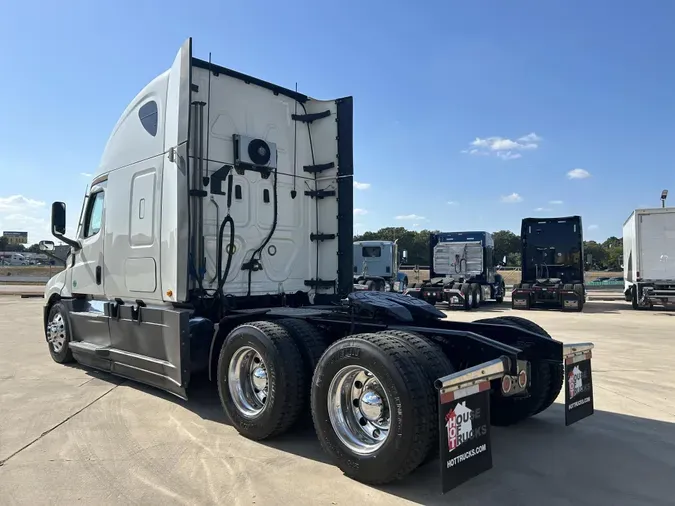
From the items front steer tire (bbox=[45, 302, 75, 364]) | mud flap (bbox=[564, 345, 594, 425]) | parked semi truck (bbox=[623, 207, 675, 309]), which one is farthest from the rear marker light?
parked semi truck (bbox=[623, 207, 675, 309])

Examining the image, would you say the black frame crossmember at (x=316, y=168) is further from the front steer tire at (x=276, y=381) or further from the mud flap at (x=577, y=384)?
the mud flap at (x=577, y=384)

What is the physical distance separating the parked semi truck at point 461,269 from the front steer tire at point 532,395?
15145mm

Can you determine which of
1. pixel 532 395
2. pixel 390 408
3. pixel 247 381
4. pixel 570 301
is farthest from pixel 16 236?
pixel 390 408

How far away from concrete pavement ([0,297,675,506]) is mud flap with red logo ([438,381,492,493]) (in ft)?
1.09

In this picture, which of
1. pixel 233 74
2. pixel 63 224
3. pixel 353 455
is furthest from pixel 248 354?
pixel 63 224

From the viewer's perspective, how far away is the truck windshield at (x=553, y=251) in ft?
66.9

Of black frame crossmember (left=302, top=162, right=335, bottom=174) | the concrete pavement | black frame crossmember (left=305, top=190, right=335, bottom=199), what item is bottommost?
the concrete pavement

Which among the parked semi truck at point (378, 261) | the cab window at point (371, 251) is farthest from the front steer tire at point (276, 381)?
the cab window at point (371, 251)

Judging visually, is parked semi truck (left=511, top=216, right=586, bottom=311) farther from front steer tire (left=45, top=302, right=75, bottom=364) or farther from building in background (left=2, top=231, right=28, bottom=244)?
building in background (left=2, top=231, right=28, bottom=244)

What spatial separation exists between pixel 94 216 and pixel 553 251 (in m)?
18.1

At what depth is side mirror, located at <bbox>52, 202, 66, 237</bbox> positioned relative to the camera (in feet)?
24.2

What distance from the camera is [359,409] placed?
12.8 ft

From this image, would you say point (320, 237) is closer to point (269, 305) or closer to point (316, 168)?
Result: point (316, 168)

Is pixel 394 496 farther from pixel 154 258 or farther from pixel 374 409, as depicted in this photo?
pixel 154 258
